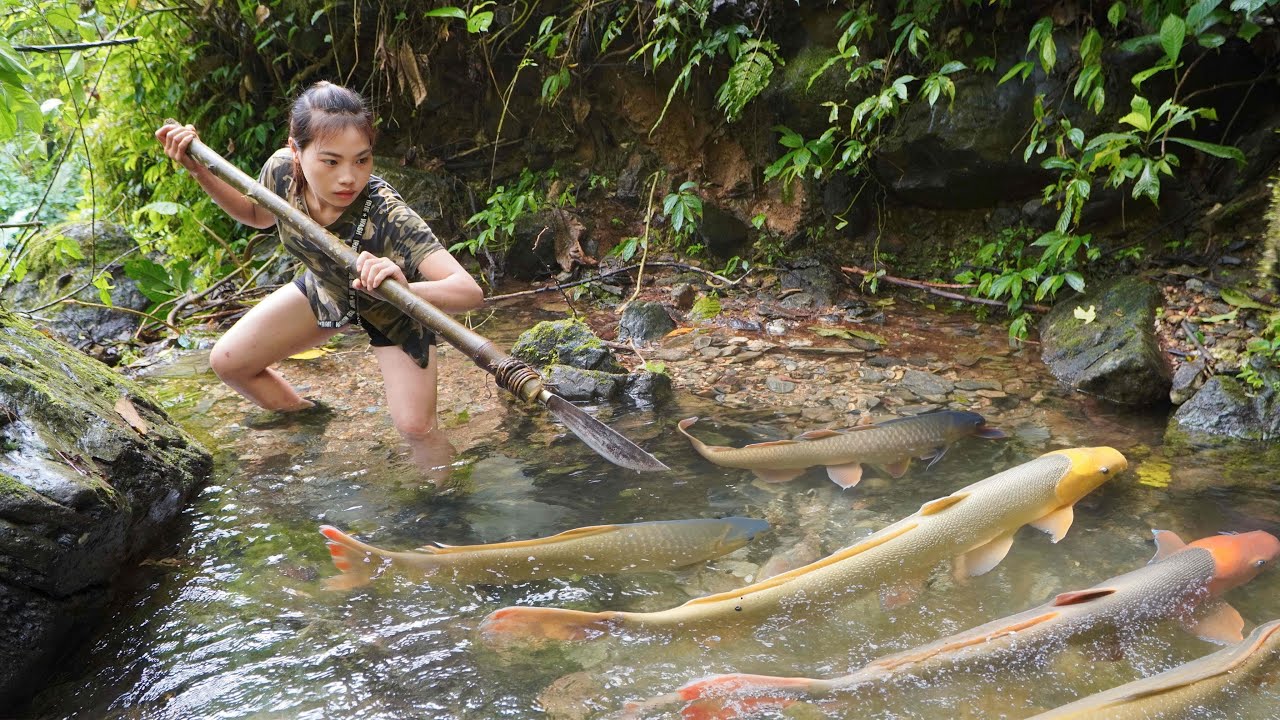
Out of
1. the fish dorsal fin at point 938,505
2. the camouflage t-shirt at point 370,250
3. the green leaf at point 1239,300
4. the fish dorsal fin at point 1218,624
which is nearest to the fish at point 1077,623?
the fish dorsal fin at point 1218,624

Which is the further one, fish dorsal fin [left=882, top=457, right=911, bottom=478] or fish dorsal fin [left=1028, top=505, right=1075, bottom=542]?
fish dorsal fin [left=882, top=457, right=911, bottom=478]

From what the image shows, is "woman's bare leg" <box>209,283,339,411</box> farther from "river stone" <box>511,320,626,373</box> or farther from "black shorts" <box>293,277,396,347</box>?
"river stone" <box>511,320,626,373</box>

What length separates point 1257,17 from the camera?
4.50 metres

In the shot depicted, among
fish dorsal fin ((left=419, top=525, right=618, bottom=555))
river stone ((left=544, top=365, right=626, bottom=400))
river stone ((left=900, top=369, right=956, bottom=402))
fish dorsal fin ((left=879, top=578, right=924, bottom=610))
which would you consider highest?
fish dorsal fin ((left=419, top=525, right=618, bottom=555))

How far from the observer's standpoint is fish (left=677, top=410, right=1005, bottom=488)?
3.78 m

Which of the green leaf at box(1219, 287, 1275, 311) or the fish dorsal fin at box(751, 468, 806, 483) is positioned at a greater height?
the green leaf at box(1219, 287, 1275, 311)

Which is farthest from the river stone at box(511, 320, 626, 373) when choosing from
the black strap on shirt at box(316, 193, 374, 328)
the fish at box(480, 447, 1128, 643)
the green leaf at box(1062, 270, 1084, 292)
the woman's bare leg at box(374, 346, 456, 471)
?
the green leaf at box(1062, 270, 1084, 292)

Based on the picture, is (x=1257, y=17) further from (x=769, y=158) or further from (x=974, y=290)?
(x=769, y=158)

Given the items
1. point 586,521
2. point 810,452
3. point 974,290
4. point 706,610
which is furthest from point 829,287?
point 706,610

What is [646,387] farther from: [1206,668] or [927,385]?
[1206,668]

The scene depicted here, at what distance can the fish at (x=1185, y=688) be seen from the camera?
2.09m

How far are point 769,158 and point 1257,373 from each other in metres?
3.98

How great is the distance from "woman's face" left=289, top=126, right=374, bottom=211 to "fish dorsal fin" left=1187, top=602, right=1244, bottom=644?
369 centimetres

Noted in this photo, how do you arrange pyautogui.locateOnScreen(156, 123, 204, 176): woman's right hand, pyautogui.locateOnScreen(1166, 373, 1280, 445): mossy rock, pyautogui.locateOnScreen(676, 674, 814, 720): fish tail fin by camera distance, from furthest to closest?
pyautogui.locateOnScreen(1166, 373, 1280, 445): mossy rock → pyautogui.locateOnScreen(156, 123, 204, 176): woman's right hand → pyautogui.locateOnScreen(676, 674, 814, 720): fish tail fin
